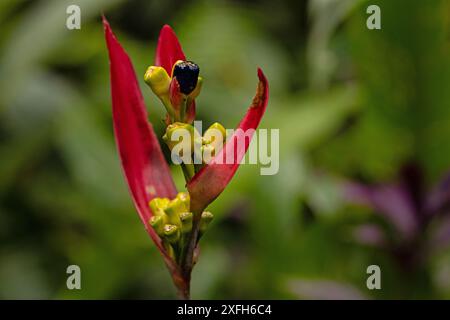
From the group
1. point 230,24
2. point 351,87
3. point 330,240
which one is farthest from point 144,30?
point 330,240

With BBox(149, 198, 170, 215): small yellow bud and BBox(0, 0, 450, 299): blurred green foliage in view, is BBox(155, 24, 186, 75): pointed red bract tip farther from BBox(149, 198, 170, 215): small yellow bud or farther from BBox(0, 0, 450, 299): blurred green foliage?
BBox(0, 0, 450, 299): blurred green foliage

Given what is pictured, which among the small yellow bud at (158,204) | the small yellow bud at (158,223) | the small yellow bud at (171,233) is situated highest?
the small yellow bud at (158,204)

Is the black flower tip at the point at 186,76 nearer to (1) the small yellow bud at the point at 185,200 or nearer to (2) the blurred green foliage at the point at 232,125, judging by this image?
(1) the small yellow bud at the point at 185,200

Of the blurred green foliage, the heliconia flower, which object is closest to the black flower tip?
the heliconia flower

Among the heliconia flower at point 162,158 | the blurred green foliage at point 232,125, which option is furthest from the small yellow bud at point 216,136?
the blurred green foliage at point 232,125

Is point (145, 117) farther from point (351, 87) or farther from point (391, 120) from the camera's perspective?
point (351, 87)
